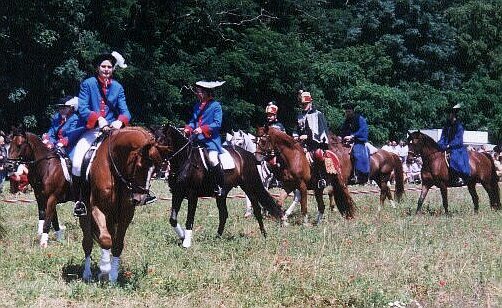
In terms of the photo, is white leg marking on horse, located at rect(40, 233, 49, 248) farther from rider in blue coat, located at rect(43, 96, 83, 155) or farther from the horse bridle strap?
the horse bridle strap

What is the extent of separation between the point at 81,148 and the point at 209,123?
366cm

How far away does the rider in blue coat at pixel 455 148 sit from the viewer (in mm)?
18672

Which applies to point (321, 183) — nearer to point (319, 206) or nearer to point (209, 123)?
point (319, 206)

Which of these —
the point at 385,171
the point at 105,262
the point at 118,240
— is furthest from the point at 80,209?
the point at 385,171

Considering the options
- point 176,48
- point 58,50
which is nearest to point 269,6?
point 176,48

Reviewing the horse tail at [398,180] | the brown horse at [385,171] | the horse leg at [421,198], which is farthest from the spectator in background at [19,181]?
the horse leg at [421,198]

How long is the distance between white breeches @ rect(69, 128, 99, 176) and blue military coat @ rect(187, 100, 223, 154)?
3245mm

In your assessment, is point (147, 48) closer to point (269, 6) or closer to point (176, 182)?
point (269, 6)

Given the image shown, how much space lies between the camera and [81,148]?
31.1 ft

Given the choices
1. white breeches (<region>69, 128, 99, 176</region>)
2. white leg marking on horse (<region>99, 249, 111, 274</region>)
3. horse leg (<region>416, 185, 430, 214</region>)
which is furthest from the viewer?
horse leg (<region>416, 185, 430, 214</region>)

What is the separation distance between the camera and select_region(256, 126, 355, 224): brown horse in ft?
52.5

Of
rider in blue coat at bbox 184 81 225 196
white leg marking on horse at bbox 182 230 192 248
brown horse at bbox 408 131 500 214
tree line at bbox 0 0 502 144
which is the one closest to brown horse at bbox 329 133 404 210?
brown horse at bbox 408 131 500 214

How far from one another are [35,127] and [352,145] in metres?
18.9

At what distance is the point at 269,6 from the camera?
46.5 m
